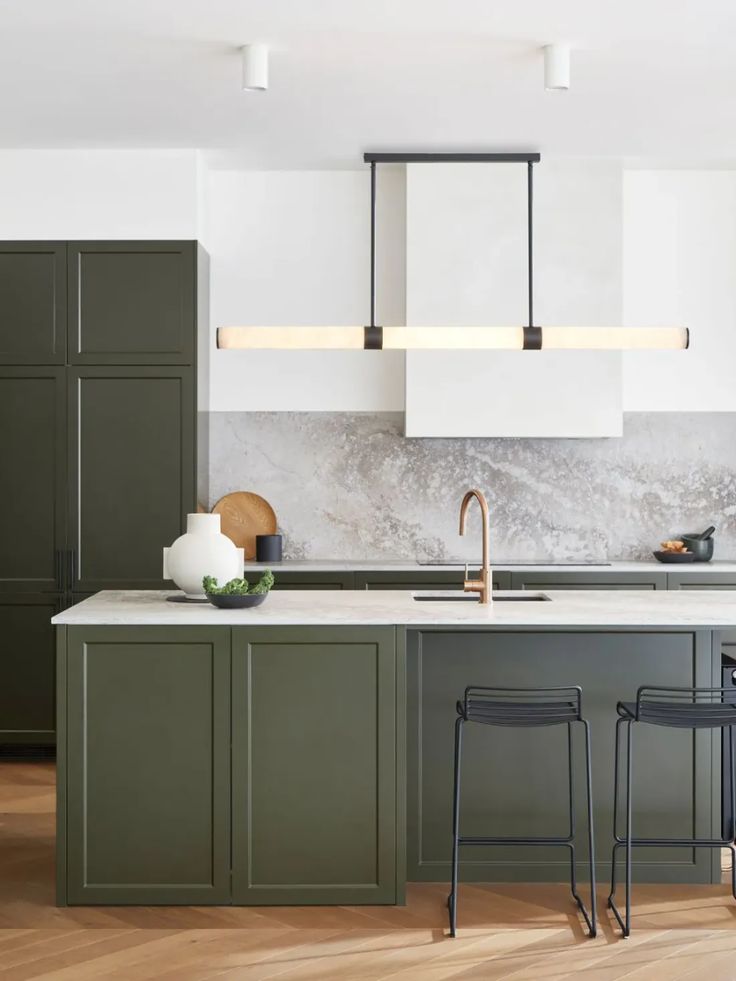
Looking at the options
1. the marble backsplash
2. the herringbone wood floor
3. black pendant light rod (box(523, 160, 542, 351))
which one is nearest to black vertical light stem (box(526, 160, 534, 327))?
black pendant light rod (box(523, 160, 542, 351))

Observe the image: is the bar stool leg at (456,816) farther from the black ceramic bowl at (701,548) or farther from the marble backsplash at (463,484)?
the black ceramic bowl at (701,548)

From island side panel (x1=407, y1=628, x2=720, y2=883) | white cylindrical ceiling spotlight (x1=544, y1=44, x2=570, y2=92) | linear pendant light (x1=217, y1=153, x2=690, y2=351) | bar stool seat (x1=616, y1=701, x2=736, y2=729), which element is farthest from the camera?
linear pendant light (x1=217, y1=153, x2=690, y2=351)

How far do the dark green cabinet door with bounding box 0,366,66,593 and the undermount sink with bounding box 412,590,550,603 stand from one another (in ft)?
7.30

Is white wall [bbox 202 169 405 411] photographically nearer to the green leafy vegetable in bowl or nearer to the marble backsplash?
the marble backsplash

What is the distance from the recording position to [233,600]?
3609 millimetres

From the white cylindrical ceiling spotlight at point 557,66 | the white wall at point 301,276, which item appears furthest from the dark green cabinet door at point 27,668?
the white cylindrical ceiling spotlight at point 557,66

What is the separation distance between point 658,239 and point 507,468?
1618mm

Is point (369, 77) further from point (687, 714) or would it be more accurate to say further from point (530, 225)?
point (687, 714)

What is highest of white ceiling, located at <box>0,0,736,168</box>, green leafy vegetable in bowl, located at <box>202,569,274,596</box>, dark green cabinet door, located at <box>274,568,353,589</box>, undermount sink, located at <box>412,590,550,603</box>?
white ceiling, located at <box>0,0,736,168</box>

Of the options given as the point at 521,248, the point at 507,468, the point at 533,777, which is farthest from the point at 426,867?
the point at 521,248

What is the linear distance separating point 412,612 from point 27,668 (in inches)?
106

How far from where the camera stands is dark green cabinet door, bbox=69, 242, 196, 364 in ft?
17.7

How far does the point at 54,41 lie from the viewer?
4055 mm

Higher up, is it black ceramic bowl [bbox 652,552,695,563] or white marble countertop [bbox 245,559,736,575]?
black ceramic bowl [bbox 652,552,695,563]
